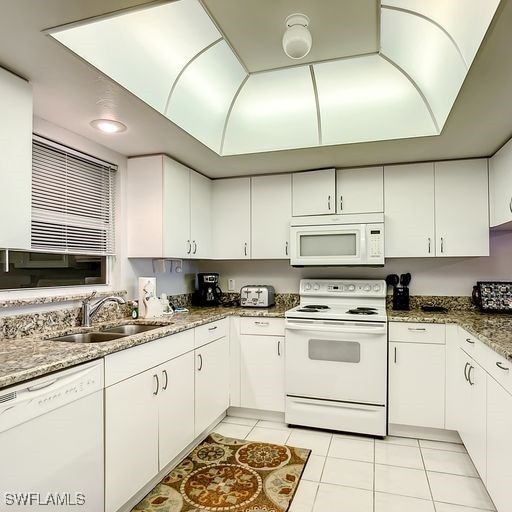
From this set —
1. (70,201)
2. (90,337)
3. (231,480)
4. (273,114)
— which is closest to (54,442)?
(90,337)

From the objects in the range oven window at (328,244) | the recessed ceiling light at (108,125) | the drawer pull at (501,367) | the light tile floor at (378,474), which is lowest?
the light tile floor at (378,474)

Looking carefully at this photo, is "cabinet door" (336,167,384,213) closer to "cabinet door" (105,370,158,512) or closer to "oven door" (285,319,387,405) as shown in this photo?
"oven door" (285,319,387,405)

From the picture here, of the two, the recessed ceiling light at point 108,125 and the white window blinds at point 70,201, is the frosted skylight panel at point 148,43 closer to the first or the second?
the recessed ceiling light at point 108,125

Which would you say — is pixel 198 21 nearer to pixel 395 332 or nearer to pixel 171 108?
pixel 171 108

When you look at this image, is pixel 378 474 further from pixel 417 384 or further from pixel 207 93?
pixel 207 93

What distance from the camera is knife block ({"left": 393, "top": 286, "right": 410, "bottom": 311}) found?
3.23 meters

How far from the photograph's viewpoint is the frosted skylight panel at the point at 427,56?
1.84 m

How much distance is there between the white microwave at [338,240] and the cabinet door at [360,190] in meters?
0.08

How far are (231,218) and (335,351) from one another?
1540mm

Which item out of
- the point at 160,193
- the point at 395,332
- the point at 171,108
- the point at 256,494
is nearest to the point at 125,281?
the point at 160,193

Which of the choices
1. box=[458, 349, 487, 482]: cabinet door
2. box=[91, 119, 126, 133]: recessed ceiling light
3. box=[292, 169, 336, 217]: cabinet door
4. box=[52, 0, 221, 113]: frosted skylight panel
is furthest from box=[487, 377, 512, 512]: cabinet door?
box=[91, 119, 126, 133]: recessed ceiling light

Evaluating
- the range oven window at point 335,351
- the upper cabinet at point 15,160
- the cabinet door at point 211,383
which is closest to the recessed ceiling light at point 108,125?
the upper cabinet at point 15,160

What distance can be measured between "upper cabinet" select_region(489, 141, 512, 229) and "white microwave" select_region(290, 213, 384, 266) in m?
0.80

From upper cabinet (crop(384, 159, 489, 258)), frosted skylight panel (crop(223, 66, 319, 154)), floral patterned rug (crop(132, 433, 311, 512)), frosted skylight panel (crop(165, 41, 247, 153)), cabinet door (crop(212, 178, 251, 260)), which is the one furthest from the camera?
cabinet door (crop(212, 178, 251, 260))
